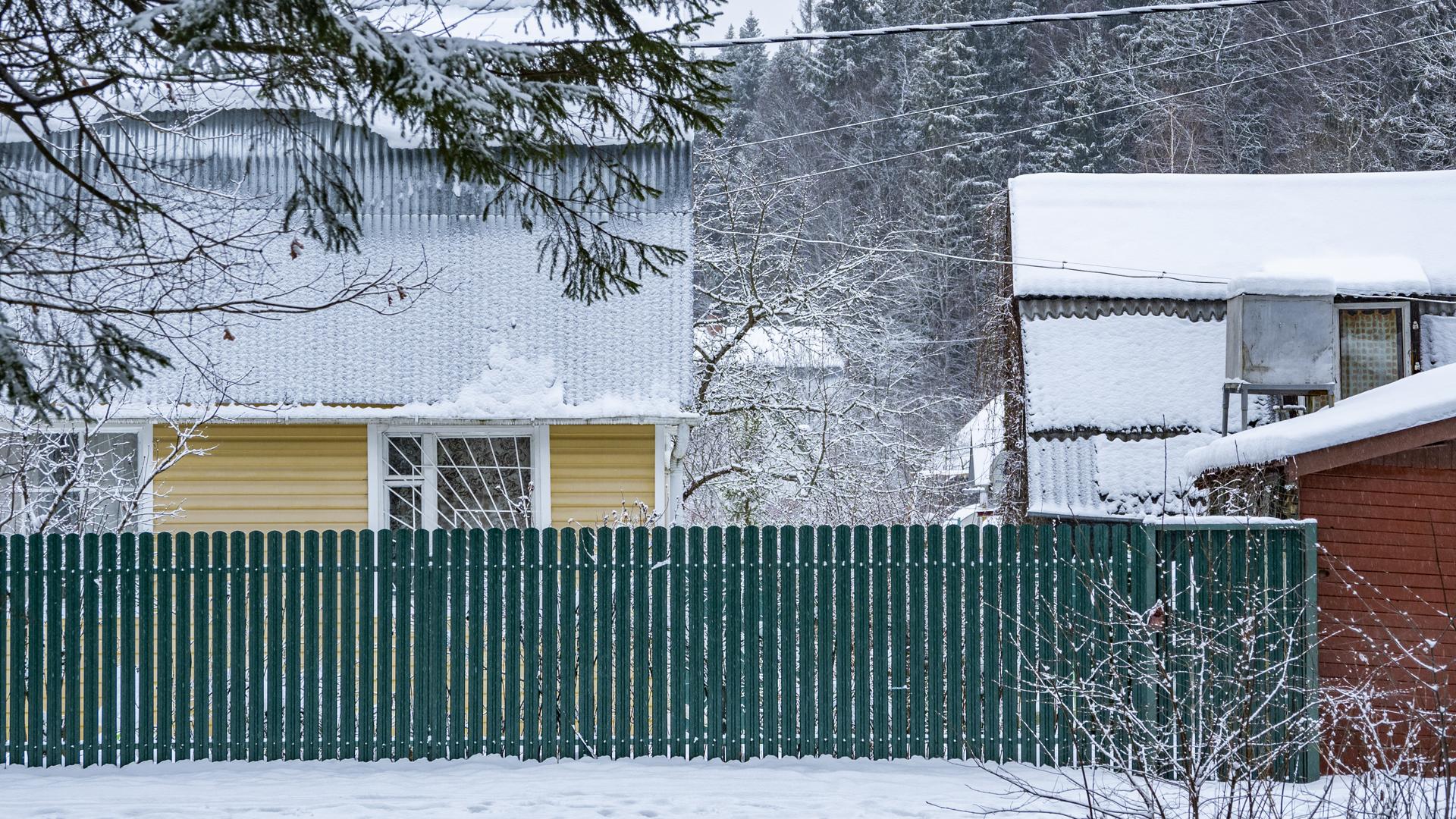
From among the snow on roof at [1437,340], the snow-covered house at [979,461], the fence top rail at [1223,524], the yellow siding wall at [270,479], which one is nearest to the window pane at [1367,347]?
the snow on roof at [1437,340]

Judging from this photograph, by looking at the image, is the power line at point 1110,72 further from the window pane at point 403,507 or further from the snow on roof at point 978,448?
the window pane at point 403,507

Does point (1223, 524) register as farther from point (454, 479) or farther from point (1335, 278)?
point (1335, 278)

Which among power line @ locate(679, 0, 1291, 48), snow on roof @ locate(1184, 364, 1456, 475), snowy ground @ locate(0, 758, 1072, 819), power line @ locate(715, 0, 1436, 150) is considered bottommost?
snowy ground @ locate(0, 758, 1072, 819)

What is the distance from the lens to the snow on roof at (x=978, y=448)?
18359mm

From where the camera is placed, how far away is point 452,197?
11.2m

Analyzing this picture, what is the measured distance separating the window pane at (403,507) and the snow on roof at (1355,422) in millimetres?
6572

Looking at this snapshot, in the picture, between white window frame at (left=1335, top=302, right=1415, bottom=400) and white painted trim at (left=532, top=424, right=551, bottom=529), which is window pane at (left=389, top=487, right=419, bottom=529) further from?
white window frame at (left=1335, top=302, right=1415, bottom=400)

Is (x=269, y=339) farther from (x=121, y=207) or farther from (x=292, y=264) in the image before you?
(x=121, y=207)

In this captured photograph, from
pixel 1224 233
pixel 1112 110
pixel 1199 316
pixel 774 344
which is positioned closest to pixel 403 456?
pixel 774 344

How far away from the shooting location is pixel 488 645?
295 inches

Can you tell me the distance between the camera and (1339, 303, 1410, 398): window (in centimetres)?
1213

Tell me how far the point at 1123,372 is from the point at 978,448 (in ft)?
31.8

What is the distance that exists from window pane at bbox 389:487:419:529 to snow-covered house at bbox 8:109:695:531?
0.01 metres

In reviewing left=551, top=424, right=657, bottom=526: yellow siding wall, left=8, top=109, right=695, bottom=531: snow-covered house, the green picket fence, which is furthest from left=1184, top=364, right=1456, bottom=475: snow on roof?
left=551, top=424, right=657, bottom=526: yellow siding wall
